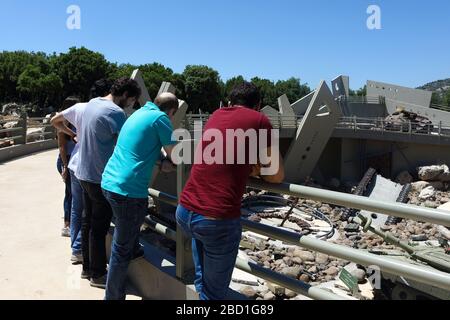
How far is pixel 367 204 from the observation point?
6.91ft

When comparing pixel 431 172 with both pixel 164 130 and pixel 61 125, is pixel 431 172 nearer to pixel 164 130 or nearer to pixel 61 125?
pixel 61 125

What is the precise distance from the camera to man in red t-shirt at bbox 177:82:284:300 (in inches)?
89.8

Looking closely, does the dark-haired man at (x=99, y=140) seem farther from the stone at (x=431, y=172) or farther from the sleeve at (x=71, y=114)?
the stone at (x=431, y=172)

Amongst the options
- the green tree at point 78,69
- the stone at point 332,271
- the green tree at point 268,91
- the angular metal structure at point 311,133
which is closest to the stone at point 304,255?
the stone at point 332,271

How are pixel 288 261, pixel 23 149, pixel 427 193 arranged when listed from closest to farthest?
pixel 288 261, pixel 23 149, pixel 427 193

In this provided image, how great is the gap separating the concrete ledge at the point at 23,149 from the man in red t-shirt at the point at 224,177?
440 inches

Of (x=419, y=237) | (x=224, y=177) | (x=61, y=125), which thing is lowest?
(x=419, y=237)

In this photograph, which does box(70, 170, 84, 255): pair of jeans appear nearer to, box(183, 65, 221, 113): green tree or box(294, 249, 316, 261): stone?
box(294, 249, 316, 261): stone

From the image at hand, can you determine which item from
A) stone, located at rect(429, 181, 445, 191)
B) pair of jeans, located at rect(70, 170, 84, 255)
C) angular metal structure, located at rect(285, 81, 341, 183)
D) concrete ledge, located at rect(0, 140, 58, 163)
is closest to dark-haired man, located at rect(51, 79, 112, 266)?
pair of jeans, located at rect(70, 170, 84, 255)

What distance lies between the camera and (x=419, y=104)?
39594mm

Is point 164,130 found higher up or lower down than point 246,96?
lower down

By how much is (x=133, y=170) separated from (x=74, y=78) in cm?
4484

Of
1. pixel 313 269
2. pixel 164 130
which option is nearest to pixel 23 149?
pixel 313 269
